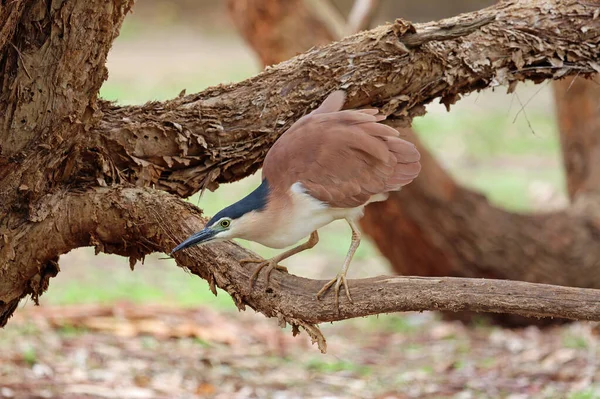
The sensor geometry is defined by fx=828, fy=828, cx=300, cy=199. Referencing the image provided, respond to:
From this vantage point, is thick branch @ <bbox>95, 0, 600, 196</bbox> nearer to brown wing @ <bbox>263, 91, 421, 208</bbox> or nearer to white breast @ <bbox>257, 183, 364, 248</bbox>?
brown wing @ <bbox>263, 91, 421, 208</bbox>

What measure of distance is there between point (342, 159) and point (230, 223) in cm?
41

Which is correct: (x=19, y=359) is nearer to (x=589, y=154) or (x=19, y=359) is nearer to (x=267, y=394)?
(x=267, y=394)

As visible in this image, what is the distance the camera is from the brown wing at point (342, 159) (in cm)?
244

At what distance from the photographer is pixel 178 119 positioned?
290 cm

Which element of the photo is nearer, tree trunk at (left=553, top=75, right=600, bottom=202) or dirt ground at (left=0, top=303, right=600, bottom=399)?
dirt ground at (left=0, top=303, right=600, bottom=399)

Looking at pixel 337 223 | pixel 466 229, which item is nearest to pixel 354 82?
pixel 466 229

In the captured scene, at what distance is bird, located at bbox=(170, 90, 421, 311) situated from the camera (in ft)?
7.75

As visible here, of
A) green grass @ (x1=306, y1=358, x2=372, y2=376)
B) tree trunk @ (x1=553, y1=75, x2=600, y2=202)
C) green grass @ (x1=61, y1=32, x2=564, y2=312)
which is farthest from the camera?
green grass @ (x1=61, y1=32, x2=564, y2=312)

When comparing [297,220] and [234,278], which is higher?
[297,220]

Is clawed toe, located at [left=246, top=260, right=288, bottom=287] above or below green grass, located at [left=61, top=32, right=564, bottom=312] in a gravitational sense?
below

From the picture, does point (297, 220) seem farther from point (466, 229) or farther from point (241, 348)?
point (466, 229)

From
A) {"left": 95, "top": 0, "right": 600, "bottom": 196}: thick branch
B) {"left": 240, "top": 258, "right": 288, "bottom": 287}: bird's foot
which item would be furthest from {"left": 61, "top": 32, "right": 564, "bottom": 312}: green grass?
{"left": 240, "top": 258, "right": 288, "bottom": 287}: bird's foot

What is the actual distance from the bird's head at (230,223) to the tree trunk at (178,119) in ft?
0.86

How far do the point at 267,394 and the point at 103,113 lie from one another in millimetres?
1855
